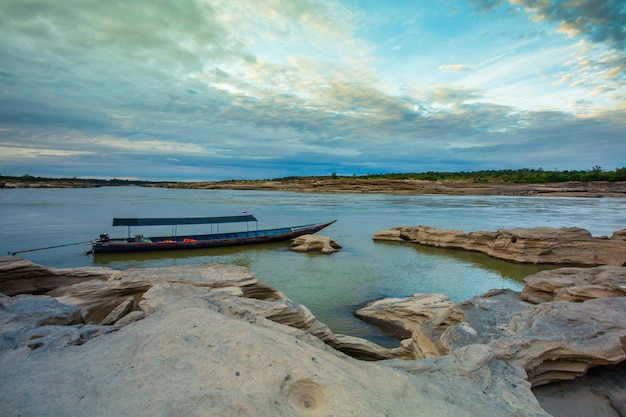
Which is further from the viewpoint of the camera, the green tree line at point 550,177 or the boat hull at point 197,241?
the green tree line at point 550,177

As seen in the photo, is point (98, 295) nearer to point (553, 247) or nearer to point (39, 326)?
point (39, 326)

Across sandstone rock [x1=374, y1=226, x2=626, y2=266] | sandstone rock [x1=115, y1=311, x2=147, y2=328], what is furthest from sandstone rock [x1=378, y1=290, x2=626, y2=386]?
sandstone rock [x1=374, y1=226, x2=626, y2=266]

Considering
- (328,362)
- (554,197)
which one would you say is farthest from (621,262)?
(554,197)

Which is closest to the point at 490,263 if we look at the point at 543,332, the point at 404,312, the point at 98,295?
the point at 404,312

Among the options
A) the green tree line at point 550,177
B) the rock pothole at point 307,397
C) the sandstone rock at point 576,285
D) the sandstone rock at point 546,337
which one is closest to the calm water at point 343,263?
the sandstone rock at point 546,337

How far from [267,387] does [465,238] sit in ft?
78.3

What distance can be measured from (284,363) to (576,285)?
9412 millimetres

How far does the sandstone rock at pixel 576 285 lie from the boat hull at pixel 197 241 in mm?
20898

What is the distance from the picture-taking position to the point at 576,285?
9516 mm

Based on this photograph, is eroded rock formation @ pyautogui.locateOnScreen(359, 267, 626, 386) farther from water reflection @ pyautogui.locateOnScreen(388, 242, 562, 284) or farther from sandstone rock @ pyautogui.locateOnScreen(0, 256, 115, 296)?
water reflection @ pyautogui.locateOnScreen(388, 242, 562, 284)

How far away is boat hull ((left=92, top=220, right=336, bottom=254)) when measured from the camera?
79.5 feet

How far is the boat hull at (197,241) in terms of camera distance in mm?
24230

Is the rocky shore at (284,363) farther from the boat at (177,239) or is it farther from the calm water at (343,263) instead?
the boat at (177,239)

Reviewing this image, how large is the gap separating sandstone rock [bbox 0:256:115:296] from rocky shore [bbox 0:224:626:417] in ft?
6.18
